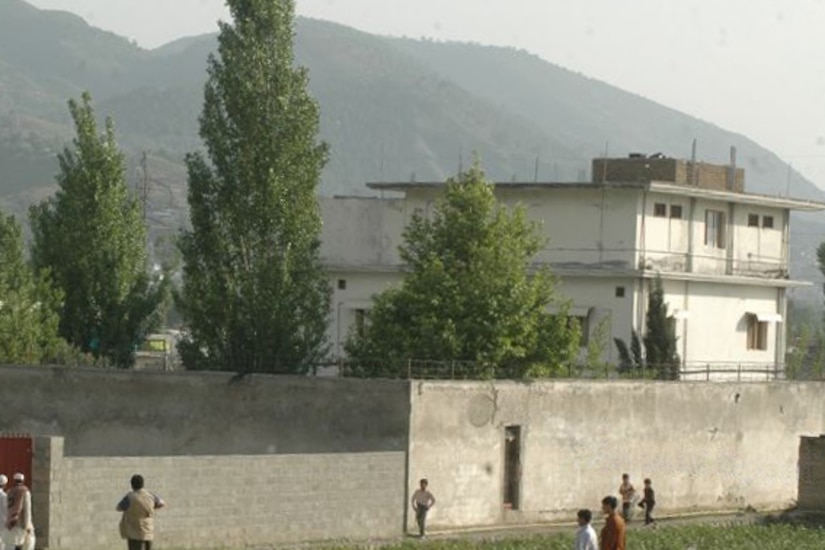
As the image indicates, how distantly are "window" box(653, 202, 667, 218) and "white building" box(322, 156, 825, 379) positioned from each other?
0.11ft

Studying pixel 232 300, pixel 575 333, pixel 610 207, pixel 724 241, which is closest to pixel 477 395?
pixel 575 333

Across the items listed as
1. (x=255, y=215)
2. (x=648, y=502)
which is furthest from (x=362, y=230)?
(x=648, y=502)

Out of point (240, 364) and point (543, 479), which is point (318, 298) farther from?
point (543, 479)

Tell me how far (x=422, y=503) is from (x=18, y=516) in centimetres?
1168

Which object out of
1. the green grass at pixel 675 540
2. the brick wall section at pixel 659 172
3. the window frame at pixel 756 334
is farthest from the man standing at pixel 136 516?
the window frame at pixel 756 334

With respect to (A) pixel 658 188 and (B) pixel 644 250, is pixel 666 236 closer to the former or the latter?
(B) pixel 644 250

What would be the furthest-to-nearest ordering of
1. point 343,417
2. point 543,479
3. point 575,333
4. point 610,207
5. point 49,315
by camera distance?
point 610,207 → point 49,315 → point 575,333 → point 543,479 → point 343,417

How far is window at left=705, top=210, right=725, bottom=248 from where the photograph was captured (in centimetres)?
6719

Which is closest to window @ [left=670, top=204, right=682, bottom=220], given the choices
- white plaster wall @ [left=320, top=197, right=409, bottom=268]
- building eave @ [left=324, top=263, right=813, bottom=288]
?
building eave @ [left=324, top=263, right=813, bottom=288]

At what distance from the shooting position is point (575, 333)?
49.5 meters

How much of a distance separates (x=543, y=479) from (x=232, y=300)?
10233 millimetres

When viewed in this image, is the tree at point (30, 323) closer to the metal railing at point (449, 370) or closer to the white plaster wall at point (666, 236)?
the metal railing at point (449, 370)

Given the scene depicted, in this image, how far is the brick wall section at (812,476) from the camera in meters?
51.0

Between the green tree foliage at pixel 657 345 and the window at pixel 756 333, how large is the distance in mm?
9911
